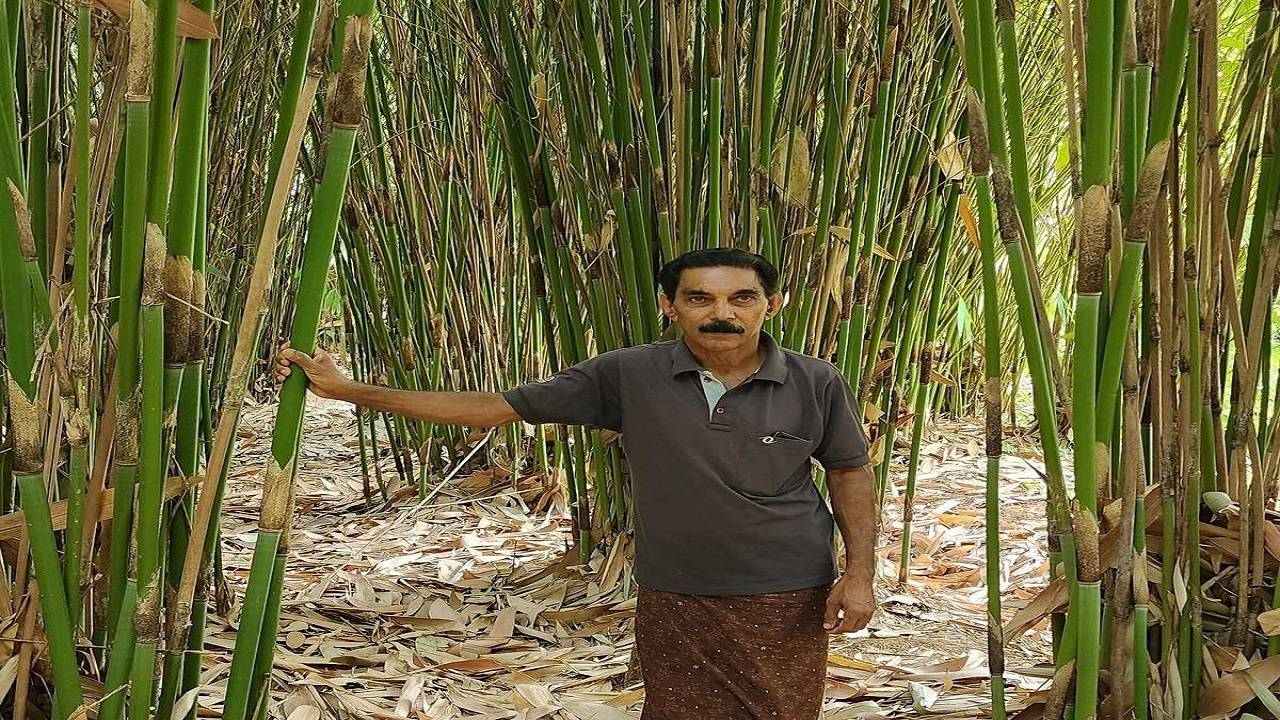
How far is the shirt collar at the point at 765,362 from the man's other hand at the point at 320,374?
463mm

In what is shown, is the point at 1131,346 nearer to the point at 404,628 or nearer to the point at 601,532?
the point at 601,532

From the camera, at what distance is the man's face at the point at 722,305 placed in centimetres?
131

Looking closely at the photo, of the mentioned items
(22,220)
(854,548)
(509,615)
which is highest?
(22,220)

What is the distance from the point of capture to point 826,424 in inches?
53.4

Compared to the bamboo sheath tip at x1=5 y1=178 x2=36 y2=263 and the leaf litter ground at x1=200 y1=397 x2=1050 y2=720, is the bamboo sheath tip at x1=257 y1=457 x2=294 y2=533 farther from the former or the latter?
the leaf litter ground at x1=200 y1=397 x2=1050 y2=720

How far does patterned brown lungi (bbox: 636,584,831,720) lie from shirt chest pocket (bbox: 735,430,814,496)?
13cm

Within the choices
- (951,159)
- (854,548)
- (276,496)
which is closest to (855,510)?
(854,548)

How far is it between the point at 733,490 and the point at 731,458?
38 mm

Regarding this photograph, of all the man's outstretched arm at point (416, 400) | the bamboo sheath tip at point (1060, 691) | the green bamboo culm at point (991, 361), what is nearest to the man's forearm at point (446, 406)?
the man's outstretched arm at point (416, 400)

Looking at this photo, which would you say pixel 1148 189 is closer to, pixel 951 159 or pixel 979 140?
pixel 979 140

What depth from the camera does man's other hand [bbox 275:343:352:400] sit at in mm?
772

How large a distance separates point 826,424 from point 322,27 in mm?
837

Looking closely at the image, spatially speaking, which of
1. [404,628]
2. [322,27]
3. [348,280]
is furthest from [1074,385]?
[348,280]

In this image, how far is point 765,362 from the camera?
134 centimetres
